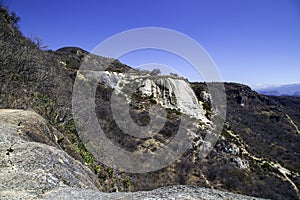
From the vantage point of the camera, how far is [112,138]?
27516 millimetres

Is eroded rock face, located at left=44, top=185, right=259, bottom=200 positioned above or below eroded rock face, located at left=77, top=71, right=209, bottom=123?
below

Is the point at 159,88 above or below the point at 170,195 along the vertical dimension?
above

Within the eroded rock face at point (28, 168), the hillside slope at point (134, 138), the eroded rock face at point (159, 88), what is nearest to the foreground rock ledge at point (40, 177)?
the eroded rock face at point (28, 168)

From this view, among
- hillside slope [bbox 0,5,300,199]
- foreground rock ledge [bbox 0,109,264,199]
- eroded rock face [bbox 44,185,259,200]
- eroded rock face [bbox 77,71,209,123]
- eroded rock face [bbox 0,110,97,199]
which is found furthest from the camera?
eroded rock face [bbox 77,71,209,123]

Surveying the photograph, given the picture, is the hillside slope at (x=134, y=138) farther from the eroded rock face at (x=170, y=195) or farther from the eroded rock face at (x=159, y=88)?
the eroded rock face at (x=170, y=195)

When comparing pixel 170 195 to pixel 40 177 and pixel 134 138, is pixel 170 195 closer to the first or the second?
pixel 40 177

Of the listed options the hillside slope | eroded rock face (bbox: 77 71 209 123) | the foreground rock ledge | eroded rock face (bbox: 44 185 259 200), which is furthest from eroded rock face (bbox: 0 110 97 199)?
eroded rock face (bbox: 77 71 209 123)

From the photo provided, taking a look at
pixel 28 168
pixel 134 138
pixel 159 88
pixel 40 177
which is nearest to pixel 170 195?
pixel 40 177

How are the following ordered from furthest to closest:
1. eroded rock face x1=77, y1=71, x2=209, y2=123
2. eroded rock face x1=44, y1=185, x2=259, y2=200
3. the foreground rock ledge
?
eroded rock face x1=77, y1=71, x2=209, y2=123, the foreground rock ledge, eroded rock face x1=44, y1=185, x2=259, y2=200

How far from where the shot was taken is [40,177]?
7.91 m

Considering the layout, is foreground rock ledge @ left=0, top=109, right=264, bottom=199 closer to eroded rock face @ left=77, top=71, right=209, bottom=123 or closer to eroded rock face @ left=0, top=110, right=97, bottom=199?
eroded rock face @ left=0, top=110, right=97, bottom=199

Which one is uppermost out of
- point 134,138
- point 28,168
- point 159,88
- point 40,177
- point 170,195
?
point 159,88

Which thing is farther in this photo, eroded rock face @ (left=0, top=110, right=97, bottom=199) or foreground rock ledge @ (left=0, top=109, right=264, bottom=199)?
eroded rock face @ (left=0, top=110, right=97, bottom=199)

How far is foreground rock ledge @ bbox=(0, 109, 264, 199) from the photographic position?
656 cm
